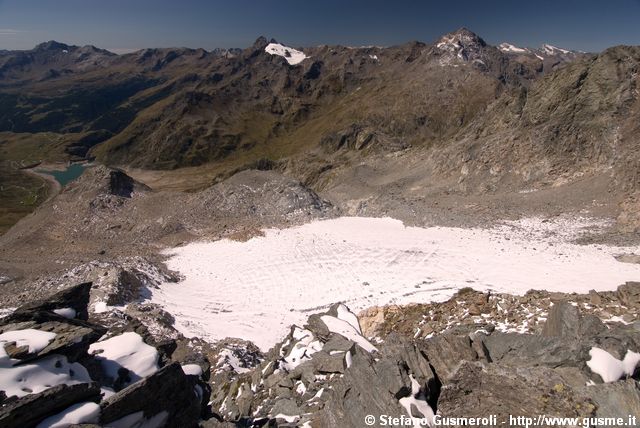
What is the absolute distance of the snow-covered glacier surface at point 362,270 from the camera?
1958 cm

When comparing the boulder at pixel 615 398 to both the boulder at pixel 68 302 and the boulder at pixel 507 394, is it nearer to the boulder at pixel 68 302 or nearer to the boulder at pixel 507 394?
the boulder at pixel 507 394

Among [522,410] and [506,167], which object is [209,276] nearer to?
[522,410]

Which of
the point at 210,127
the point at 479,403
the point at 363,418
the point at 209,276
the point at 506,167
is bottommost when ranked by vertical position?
the point at 209,276

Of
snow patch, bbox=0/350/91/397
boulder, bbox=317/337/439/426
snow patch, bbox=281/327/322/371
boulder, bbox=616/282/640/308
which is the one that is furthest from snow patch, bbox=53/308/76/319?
boulder, bbox=616/282/640/308

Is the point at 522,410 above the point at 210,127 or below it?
below

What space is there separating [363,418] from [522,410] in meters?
3.34

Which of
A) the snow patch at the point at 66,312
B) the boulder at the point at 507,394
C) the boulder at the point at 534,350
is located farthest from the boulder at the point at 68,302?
the boulder at the point at 534,350

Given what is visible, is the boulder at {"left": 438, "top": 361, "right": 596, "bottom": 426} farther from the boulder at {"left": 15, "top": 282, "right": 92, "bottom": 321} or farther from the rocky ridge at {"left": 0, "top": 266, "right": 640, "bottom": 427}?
the boulder at {"left": 15, "top": 282, "right": 92, "bottom": 321}

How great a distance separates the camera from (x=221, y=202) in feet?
130

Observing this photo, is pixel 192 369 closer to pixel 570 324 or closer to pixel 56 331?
pixel 56 331

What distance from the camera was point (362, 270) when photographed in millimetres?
24094

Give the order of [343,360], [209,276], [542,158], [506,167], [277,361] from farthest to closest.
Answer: [506,167] → [542,158] → [209,276] → [277,361] → [343,360]

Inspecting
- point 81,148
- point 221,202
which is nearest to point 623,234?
point 221,202

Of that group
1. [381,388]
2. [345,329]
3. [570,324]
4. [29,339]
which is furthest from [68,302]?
[570,324]
